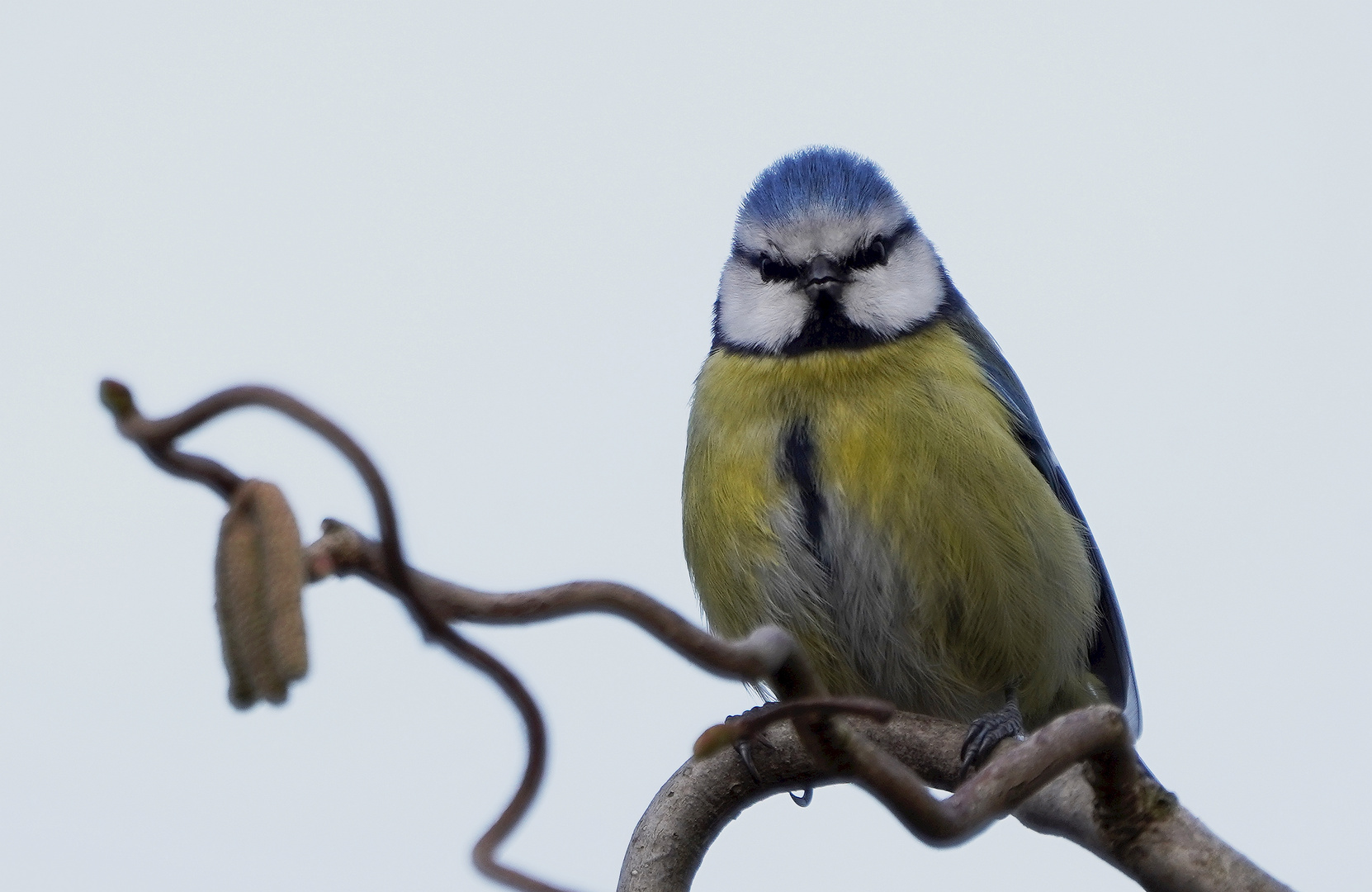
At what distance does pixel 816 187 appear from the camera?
314 cm

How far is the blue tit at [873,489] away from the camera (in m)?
2.78

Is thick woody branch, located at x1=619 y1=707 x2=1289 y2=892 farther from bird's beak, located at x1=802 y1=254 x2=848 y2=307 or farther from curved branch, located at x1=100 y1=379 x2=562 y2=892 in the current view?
bird's beak, located at x1=802 y1=254 x2=848 y2=307

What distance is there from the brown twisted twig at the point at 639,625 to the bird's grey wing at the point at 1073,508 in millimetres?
1651

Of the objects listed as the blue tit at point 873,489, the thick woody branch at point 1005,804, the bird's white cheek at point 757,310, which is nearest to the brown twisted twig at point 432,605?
the thick woody branch at point 1005,804

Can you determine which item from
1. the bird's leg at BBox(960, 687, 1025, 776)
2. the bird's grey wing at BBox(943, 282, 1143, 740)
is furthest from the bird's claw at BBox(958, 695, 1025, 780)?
the bird's grey wing at BBox(943, 282, 1143, 740)

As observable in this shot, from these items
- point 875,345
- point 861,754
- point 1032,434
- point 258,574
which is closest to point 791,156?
point 875,345

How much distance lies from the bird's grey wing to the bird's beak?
30cm

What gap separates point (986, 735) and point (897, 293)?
3.74ft

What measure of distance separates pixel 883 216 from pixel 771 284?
11.8 inches

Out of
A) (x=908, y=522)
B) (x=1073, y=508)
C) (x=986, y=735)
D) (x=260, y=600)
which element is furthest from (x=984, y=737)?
(x=260, y=600)

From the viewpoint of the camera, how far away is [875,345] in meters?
2.98

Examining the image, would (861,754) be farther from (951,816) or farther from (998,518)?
(998,518)

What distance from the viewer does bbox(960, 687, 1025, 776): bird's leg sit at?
217 centimetres

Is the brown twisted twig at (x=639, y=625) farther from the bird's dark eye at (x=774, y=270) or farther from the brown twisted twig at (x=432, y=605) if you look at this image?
the bird's dark eye at (x=774, y=270)
